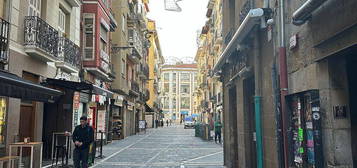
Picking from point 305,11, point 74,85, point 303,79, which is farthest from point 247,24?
point 74,85

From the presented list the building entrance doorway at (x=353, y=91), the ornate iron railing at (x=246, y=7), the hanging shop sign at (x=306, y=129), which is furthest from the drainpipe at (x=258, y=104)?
the building entrance doorway at (x=353, y=91)

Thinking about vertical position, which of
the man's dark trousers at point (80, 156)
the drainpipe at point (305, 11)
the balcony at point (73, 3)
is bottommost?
the man's dark trousers at point (80, 156)

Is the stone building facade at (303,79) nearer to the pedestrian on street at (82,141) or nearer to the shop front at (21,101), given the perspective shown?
the shop front at (21,101)

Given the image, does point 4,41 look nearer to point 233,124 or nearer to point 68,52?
point 68,52

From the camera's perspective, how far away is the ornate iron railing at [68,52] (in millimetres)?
15086

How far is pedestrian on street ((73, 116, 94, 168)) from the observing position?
1070cm

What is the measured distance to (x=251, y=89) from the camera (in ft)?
32.1

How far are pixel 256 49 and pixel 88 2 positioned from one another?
14568 millimetres

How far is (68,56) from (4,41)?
5.64m

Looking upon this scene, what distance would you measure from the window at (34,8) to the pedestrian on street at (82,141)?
5.03 metres

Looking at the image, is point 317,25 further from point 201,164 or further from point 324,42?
point 201,164

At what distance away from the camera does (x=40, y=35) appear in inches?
498

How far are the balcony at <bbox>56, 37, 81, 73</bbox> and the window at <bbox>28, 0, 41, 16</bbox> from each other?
1.57 m

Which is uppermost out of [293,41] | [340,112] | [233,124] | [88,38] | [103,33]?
[103,33]
